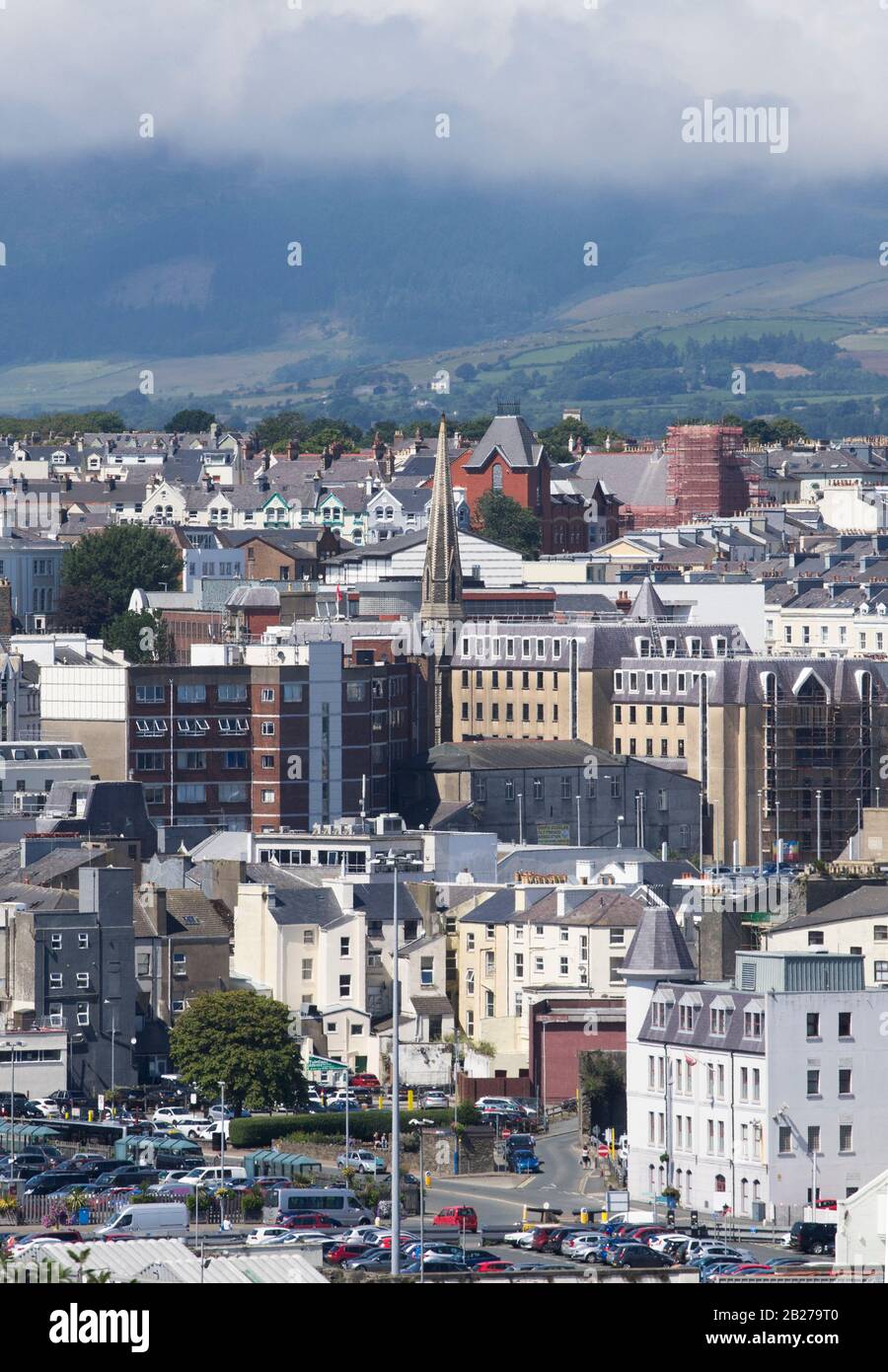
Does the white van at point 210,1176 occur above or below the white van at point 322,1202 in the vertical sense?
below

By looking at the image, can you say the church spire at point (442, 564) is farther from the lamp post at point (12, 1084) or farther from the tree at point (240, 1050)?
the lamp post at point (12, 1084)

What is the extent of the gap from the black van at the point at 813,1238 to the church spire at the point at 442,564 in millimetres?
80761

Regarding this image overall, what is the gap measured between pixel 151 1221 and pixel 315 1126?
57.2 ft

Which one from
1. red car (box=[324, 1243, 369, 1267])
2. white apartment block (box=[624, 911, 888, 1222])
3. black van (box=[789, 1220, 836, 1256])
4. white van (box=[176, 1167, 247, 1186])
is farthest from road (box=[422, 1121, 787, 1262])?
red car (box=[324, 1243, 369, 1267])

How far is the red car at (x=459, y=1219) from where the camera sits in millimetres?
65250

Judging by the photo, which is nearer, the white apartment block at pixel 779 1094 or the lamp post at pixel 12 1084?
the white apartment block at pixel 779 1094

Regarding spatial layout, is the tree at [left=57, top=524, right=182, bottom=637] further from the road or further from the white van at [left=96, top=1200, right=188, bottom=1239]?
the white van at [left=96, top=1200, right=188, bottom=1239]

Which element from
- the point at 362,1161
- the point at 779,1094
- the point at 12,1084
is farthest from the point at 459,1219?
the point at 12,1084

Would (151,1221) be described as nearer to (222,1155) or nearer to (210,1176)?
(210,1176)

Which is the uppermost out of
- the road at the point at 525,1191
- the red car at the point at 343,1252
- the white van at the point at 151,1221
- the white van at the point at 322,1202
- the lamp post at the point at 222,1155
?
the red car at the point at 343,1252

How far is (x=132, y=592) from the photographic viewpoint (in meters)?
175

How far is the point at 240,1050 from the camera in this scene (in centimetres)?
8500

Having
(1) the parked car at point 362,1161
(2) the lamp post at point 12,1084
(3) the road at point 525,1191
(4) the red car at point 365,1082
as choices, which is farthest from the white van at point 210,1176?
(4) the red car at point 365,1082
